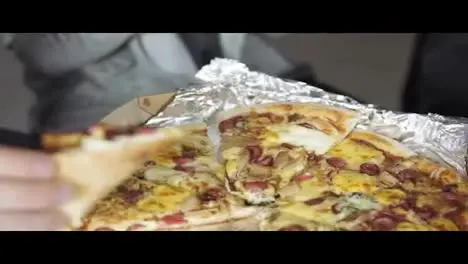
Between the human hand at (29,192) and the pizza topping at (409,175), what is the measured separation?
0.57 meters

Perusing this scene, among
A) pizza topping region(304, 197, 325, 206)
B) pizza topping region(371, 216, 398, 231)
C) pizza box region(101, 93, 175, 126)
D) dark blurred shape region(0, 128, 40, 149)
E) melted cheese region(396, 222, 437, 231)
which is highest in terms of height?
pizza box region(101, 93, 175, 126)

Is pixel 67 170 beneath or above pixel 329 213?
above

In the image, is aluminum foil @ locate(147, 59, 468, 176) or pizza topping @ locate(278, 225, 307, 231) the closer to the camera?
pizza topping @ locate(278, 225, 307, 231)

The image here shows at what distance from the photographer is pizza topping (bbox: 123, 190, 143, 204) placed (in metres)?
1.22

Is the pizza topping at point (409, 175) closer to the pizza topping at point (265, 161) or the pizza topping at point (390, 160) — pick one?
the pizza topping at point (390, 160)

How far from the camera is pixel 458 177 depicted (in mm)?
1284

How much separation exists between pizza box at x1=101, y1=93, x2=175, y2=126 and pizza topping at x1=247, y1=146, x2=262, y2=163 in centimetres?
18

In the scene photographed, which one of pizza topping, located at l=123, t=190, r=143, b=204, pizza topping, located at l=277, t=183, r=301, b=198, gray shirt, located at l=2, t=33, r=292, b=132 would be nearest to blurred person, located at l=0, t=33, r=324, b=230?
gray shirt, located at l=2, t=33, r=292, b=132

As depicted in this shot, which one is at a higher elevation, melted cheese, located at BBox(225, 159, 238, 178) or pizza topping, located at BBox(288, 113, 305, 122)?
pizza topping, located at BBox(288, 113, 305, 122)

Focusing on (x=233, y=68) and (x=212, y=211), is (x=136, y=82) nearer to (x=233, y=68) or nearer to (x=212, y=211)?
(x=233, y=68)

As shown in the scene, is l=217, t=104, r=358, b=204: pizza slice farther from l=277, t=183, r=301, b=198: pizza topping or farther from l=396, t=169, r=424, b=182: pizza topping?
l=396, t=169, r=424, b=182: pizza topping

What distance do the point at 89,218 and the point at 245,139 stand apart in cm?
30

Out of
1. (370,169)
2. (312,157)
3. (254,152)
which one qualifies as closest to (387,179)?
(370,169)
